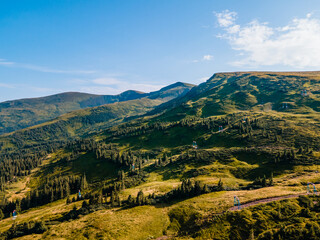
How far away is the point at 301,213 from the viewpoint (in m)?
49.4

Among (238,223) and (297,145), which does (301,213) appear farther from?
(297,145)

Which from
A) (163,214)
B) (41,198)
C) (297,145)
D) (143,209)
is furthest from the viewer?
(297,145)

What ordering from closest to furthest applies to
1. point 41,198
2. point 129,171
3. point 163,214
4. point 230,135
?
point 163,214 → point 41,198 → point 129,171 → point 230,135

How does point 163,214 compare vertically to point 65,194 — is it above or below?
above

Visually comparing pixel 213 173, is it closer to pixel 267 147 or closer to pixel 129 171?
pixel 267 147

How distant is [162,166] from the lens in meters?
153

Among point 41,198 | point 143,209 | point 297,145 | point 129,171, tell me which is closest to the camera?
point 143,209

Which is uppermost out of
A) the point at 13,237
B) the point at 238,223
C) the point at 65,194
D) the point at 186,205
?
the point at 238,223

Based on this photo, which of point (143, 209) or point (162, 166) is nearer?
point (143, 209)

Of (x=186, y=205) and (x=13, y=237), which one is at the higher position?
(x=186, y=205)

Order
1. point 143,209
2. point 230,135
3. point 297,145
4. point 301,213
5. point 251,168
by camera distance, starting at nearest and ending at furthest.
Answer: point 301,213
point 143,209
point 251,168
point 297,145
point 230,135

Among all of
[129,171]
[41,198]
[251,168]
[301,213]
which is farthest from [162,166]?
[301,213]

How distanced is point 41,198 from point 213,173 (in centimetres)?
12701

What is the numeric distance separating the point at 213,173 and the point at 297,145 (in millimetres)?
81565
